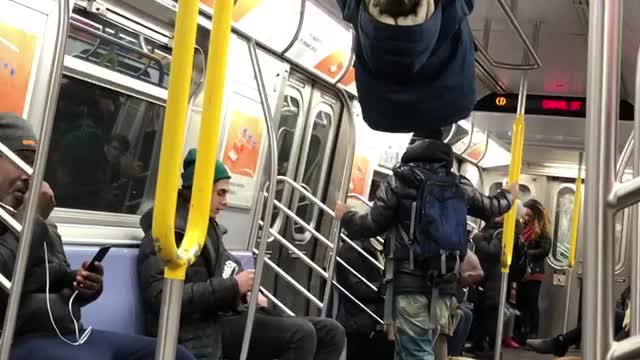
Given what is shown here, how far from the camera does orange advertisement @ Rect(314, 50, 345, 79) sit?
5109 millimetres

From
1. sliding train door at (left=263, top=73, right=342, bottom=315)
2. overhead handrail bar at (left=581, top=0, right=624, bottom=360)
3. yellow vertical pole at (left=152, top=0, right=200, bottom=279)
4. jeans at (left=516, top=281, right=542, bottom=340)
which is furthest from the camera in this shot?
jeans at (left=516, top=281, right=542, bottom=340)

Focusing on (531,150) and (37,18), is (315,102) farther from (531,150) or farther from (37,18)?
(531,150)

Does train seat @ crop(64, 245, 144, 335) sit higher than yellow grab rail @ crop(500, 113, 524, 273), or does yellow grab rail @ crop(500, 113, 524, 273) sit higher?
yellow grab rail @ crop(500, 113, 524, 273)

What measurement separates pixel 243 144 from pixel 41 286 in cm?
225

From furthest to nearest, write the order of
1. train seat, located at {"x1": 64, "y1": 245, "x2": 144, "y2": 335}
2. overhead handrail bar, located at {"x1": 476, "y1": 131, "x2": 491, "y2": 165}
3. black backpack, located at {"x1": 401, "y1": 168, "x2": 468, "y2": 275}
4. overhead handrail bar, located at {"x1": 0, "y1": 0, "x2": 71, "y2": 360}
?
overhead handrail bar, located at {"x1": 476, "y1": 131, "x2": 491, "y2": 165} < black backpack, located at {"x1": 401, "y1": 168, "x2": 468, "y2": 275} < train seat, located at {"x1": 64, "y1": 245, "x2": 144, "y2": 335} < overhead handrail bar, located at {"x1": 0, "y1": 0, "x2": 71, "y2": 360}

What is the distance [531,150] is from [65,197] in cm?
758

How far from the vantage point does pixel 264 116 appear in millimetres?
3139

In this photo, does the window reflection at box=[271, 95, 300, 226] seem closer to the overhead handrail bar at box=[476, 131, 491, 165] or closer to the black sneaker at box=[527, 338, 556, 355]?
the black sneaker at box=[527, 338, 556, 355]

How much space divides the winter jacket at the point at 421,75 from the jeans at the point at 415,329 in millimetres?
1974

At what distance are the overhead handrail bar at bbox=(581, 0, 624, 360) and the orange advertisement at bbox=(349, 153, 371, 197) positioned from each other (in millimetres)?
5260

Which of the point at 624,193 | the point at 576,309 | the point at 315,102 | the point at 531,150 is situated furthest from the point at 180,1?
the point at 576,309

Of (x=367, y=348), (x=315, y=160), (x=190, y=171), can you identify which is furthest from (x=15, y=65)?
(x=367, y=348)

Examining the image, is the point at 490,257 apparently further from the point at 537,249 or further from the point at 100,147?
the point at 100,147

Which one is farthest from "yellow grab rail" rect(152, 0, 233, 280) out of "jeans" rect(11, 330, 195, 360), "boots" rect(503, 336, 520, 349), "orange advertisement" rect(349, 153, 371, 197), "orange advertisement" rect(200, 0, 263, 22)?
"boots" rect(503, 336, 520, 349)
